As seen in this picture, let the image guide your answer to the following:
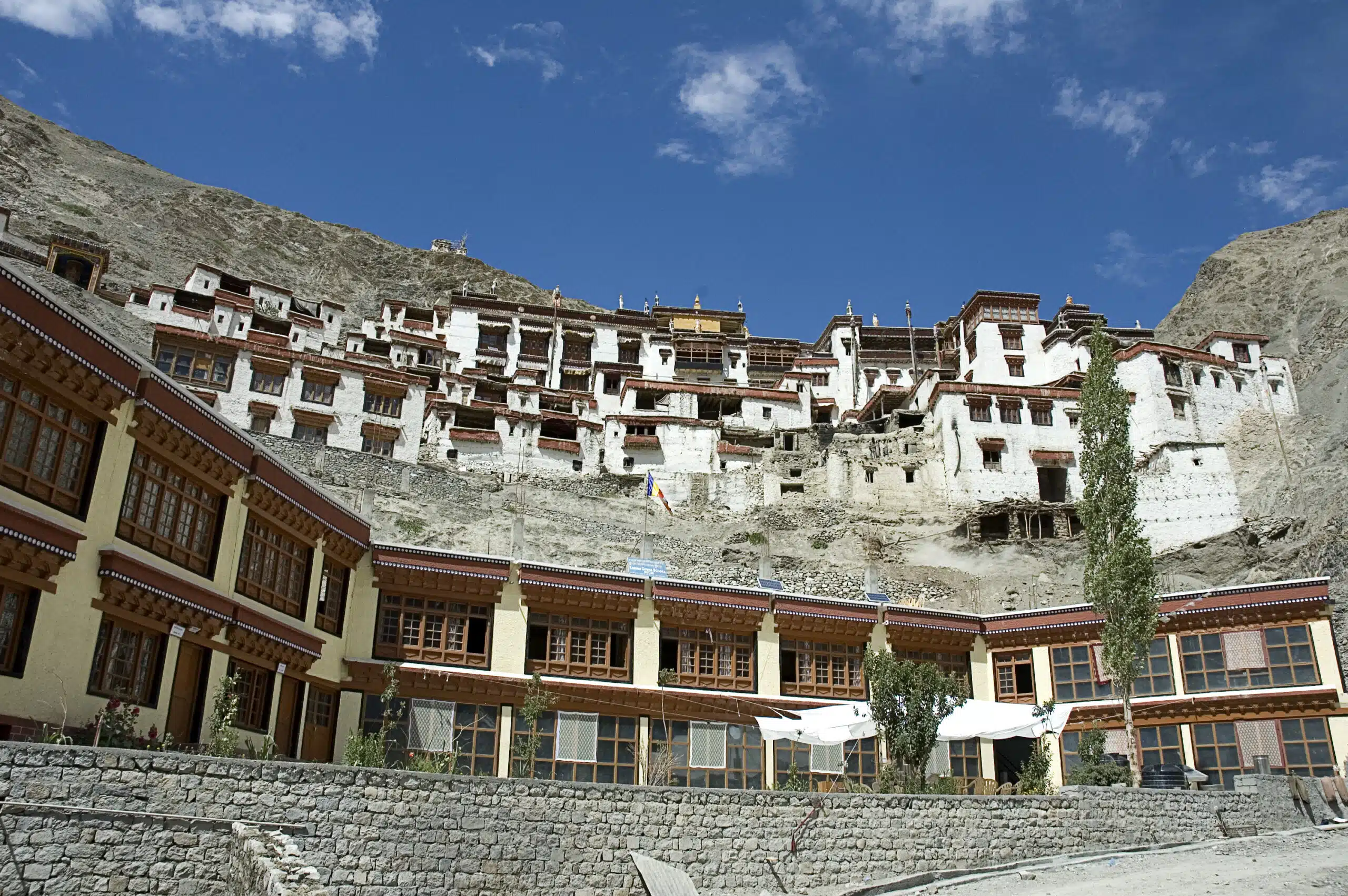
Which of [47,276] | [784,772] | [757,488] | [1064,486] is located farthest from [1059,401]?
[47,276]

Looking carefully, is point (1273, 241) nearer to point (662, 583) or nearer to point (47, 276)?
point (662, 583)

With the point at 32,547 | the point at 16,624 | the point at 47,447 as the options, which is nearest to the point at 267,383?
the point at 47,447

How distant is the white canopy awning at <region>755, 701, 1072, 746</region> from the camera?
2538 cm

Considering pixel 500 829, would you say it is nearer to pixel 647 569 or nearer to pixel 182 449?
pixel 182 449

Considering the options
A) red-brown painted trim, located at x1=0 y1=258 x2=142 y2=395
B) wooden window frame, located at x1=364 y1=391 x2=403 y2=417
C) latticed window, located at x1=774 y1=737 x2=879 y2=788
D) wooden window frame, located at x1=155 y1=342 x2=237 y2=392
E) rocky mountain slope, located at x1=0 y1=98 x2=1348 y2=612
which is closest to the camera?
red-brown painted trim, located at x1=0 y1=258 x2=142 y2=395

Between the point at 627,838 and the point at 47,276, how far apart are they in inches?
2291

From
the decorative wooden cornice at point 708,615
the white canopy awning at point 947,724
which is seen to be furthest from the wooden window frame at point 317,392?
the white canopy awning at point 947,724

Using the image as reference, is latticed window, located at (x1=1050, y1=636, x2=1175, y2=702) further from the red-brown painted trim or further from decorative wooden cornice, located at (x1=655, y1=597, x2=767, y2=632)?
the red-brown painted trim

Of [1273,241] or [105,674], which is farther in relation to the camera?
[1273,241]

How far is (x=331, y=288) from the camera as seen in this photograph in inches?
4092

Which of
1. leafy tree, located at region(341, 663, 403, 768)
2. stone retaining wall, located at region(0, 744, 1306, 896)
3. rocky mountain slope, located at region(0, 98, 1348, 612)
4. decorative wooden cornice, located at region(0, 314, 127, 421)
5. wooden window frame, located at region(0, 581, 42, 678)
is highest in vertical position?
rocky mountain slope, located at region(0, 98, 1348, 612)

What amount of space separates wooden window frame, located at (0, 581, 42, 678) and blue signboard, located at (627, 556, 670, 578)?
16987 mm

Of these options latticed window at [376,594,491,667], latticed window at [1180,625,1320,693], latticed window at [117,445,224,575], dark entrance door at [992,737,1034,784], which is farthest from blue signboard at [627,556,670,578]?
latticed window at [1180,625,1320,693]

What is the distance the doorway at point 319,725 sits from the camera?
2556 cm
